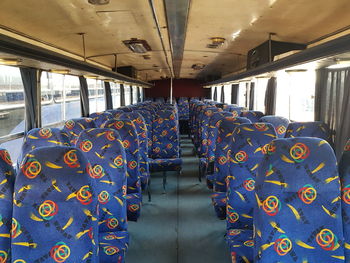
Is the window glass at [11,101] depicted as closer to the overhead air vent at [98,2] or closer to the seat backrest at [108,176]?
the overhead air vent at [98,2]

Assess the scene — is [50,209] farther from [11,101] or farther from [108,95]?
[108,95]

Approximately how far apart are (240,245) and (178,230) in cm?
175

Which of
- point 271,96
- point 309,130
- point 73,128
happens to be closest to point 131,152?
point 73,128

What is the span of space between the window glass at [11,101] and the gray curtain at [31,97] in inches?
3.4

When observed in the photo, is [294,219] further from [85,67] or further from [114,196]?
[85,67]

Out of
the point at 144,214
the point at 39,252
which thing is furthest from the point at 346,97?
the point at 39,252

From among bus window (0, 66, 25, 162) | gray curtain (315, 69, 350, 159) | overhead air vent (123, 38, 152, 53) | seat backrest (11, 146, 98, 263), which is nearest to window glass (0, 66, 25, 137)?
bus window (0, 66, 25, 162)

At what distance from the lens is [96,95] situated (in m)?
9.48

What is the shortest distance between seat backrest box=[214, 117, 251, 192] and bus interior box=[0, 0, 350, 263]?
1 centimetres

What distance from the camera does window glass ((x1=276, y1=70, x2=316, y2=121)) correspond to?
508cm

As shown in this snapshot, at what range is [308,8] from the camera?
3.47m

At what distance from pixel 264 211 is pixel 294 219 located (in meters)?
0.16

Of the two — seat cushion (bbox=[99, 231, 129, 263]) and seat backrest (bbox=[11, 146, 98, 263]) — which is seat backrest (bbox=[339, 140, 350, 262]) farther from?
seat cushion (bbox=[99, 231, 129, 263])

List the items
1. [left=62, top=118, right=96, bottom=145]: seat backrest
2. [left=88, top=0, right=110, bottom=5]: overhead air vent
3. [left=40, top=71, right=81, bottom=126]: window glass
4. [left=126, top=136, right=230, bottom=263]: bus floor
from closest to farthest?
[left=88, top=0, right=110, bottom=5]: overhead air vent
[left=126, top=136, right=230, bottom=263]: bus floor
[left=62, top=118, right=96, bottom=145]: seat backrest
[left=40, top=71, right=81, bottom=126]: window glass
